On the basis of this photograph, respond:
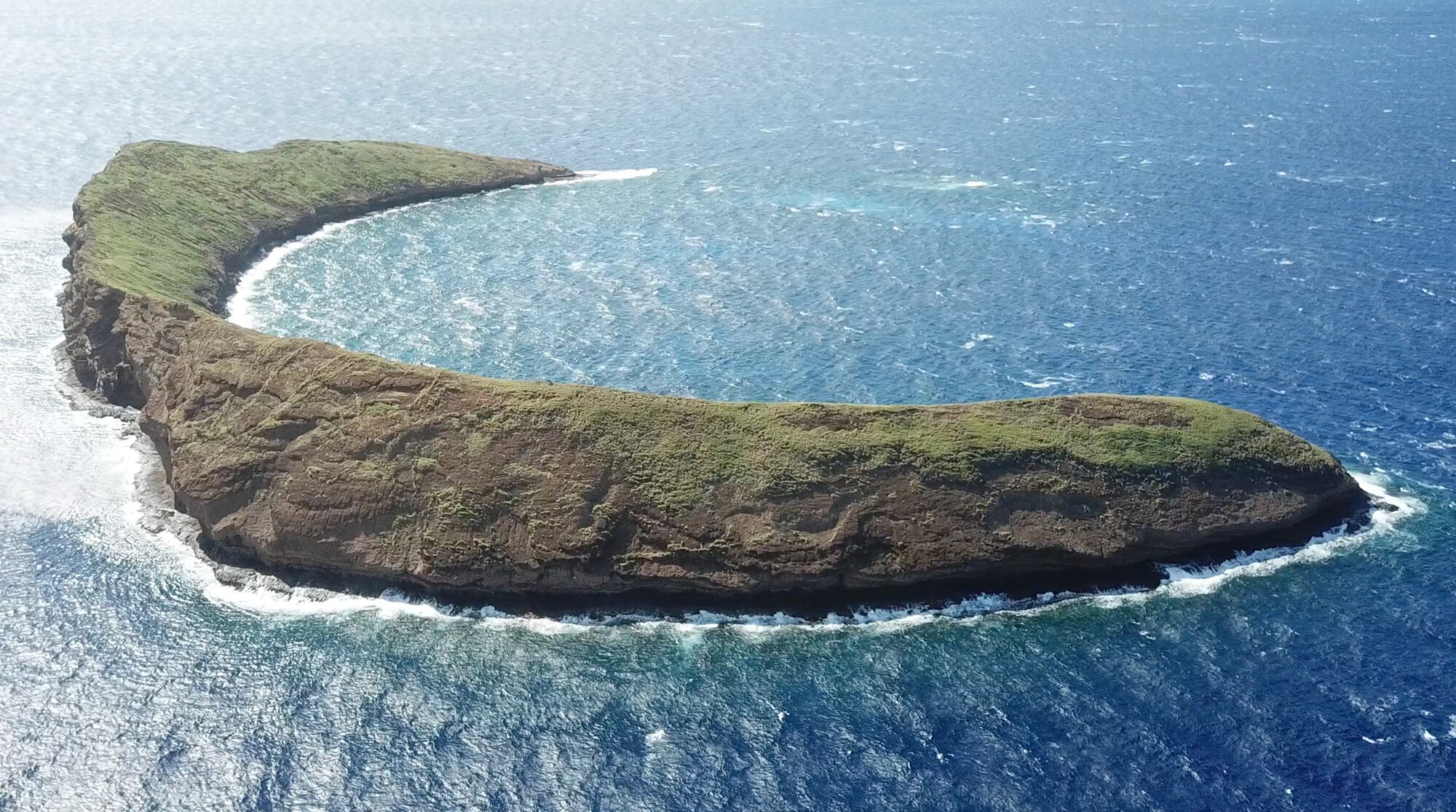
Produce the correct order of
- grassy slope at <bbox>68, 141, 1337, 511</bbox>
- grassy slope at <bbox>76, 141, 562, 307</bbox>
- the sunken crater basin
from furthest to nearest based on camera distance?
grassy slope at <bbox>76, 141, 562, 307</bbox>
grassy slope at <bbox>68, 141, 1337, 511</bbox>
the sunken crater basin

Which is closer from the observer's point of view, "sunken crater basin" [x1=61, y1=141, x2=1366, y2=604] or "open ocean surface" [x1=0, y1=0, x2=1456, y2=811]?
"open ocean surface" [x1=0, y1=0, x2=1456, y2=811]

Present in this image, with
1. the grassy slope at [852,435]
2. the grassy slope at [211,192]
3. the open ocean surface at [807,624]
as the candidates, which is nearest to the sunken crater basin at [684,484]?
the grassy slope at [852,435]

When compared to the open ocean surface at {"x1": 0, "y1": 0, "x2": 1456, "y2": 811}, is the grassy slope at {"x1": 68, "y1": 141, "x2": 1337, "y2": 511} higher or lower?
higher

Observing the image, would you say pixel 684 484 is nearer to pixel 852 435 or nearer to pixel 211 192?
pixel 852 435

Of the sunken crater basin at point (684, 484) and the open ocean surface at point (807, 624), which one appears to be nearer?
the open ocean surface at point (807, 624)

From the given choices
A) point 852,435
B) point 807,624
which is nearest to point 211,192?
point 852,435

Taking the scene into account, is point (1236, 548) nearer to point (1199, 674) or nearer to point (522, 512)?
point (1199, 674)

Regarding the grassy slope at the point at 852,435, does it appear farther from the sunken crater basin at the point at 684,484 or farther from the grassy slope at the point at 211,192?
the grassy slope at the point at 211,192

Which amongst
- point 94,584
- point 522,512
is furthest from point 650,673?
point 94,584

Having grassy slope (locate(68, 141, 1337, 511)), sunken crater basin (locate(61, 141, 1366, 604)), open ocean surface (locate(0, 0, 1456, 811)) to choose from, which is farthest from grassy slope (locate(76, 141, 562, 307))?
grassy slope (locate(68, 141, 1337, 511))

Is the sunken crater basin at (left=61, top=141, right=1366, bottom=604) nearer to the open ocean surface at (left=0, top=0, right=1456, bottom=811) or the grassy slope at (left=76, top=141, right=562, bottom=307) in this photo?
the open ocean surface at (left=0, top=0, right=1456, bottom=811)
